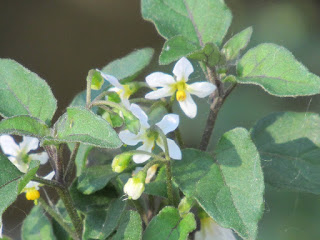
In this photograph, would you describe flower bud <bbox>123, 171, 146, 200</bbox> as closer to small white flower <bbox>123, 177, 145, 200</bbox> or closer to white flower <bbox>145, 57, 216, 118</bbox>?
small white flower <bbox>123, 177, 145, 200</bbox>

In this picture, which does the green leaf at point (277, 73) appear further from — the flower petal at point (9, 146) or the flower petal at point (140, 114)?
the flower petal at point (9, 146)

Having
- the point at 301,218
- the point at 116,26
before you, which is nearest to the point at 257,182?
the point at 301,218

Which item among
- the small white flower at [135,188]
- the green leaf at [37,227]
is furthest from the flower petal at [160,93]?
the green leaf at [37,227]

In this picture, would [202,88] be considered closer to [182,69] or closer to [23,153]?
[182,69]

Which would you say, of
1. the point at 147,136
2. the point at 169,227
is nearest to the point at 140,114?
the point at 147,136

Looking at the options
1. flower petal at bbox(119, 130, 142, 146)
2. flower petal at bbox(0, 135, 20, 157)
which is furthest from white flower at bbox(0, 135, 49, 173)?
flower petal at bbox(119, 130, 142, 146)

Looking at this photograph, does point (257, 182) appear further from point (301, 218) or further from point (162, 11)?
point (301, 218)
